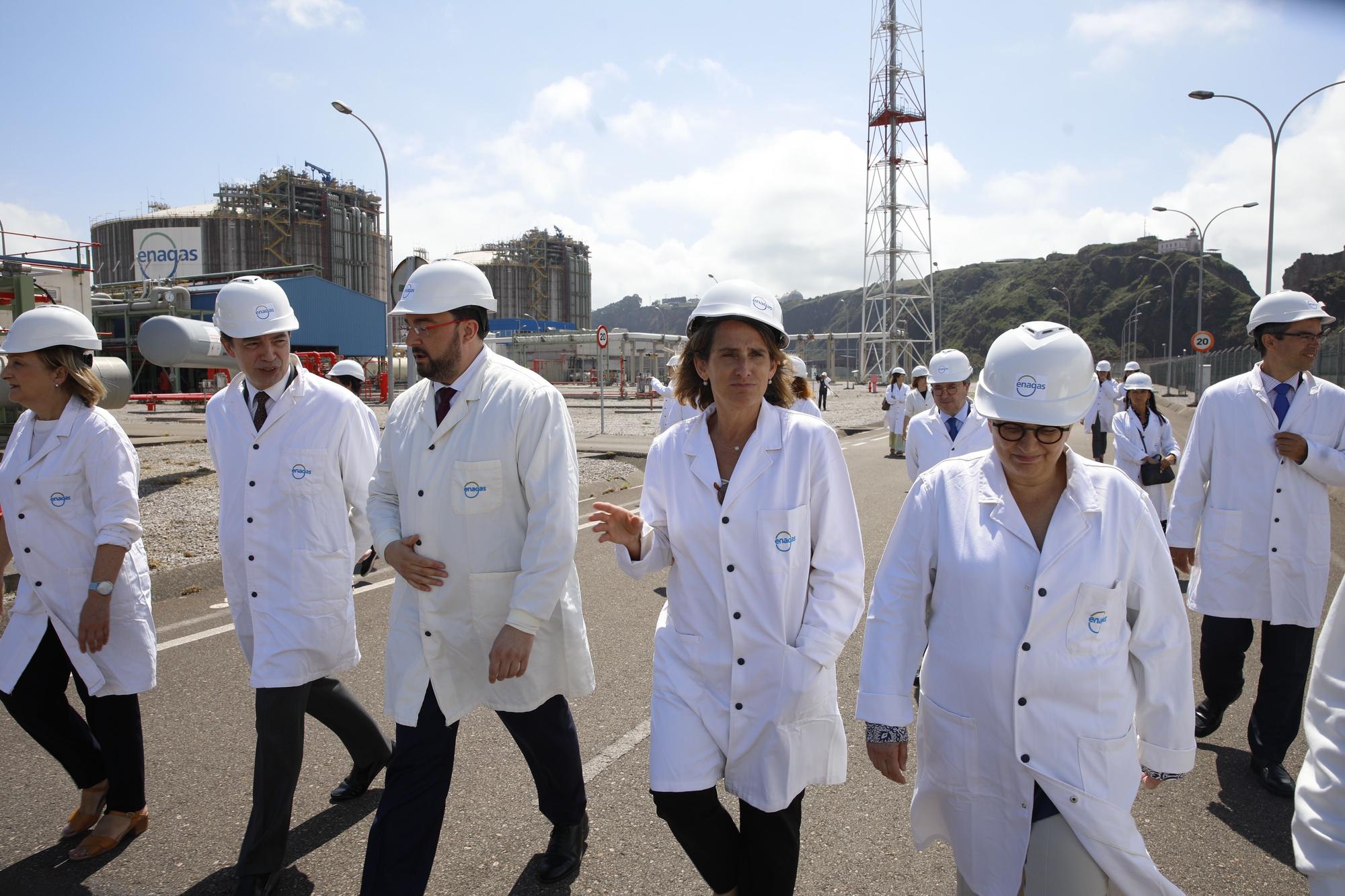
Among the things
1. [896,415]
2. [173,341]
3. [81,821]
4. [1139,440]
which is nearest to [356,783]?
[81,821]

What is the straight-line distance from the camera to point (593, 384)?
70.7 m

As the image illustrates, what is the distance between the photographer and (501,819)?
356 cm

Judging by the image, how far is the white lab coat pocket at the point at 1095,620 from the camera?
6.95 feet

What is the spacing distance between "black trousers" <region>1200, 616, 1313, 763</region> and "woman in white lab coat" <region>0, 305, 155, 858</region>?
189 inches

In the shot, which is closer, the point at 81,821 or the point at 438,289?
the point at 438,289

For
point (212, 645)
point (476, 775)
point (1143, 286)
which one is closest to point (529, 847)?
point (476, 775)

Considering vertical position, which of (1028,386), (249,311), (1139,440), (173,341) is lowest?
(1139,440)

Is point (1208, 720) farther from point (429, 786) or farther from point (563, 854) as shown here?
point (429, 786)

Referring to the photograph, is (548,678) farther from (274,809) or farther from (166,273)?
(166,273)

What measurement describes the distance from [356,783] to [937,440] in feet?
14.2

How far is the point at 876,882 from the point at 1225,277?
492 feet

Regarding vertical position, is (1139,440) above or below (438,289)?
below

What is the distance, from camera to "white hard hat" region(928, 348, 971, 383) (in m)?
5.88

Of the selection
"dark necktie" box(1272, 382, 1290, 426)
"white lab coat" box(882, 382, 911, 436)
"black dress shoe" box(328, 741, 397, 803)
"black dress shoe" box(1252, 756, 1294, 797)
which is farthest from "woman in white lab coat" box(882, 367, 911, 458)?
"black dress shoe" box(328, 741, 397, 803)
